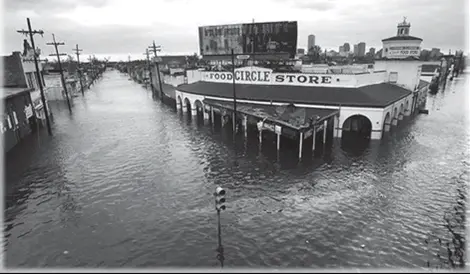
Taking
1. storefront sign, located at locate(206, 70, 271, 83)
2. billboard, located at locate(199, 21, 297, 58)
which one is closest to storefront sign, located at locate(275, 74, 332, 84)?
storefront sign, located at locate(206, 70, 271, 83)

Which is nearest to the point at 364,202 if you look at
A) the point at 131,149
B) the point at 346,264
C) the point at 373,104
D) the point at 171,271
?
the point at 346,264

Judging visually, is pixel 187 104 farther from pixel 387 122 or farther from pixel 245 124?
pixel 387 122

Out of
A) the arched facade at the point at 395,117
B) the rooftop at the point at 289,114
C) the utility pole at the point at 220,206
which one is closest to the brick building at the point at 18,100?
the rooftop at the point at 289,114

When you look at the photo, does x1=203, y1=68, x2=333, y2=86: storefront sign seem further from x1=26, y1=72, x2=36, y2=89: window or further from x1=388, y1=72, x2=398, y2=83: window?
x1=26, y1=72, x2=36, y2=89: window

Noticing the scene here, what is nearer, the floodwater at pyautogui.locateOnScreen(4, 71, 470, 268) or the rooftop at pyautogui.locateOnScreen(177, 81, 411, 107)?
the floodwater at pyautogui.locateOnScreen(4, 71, 470, 268)

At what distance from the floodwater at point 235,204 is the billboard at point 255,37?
912 inches

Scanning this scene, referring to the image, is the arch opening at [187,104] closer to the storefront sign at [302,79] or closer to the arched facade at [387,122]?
the storefront sign at [302,79]

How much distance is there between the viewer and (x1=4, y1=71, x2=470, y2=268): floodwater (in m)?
12.6

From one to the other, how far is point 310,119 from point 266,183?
9.15 meters

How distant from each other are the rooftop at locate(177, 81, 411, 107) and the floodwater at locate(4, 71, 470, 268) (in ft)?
15.4

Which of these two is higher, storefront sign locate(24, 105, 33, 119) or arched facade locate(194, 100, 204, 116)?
storefront sign locate(24, 105, 33, 119)

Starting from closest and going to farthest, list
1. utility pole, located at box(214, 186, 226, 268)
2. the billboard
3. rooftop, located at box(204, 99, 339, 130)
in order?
1. utility pole, located at box(214, 186, 226, 268)
2. rooftop, located at box(204, 99, 339, 130)
3. the billboard

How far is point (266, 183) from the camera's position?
19.9 metres

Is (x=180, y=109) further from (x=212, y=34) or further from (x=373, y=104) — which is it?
(x=373, y=104)
